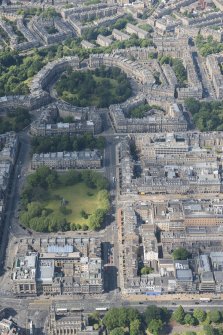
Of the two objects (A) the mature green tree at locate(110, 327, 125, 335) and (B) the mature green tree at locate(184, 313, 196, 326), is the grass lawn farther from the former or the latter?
(B) the mature green tree at locate(184, 313, 196, 326)

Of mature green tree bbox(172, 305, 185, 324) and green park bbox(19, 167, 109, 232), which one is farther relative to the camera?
green park bbox(19, 167, 109, 232)

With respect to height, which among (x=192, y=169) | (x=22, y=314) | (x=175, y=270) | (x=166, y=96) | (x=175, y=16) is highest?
(x=175, y=16)

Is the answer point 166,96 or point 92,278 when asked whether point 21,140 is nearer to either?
point 166,96

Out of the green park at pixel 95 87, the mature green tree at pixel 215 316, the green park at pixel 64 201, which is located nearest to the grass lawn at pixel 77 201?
the green park at pixel 64 201

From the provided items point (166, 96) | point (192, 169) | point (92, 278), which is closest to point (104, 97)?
point (166, 96)

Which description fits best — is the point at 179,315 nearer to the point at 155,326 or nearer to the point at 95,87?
the point at 155,326

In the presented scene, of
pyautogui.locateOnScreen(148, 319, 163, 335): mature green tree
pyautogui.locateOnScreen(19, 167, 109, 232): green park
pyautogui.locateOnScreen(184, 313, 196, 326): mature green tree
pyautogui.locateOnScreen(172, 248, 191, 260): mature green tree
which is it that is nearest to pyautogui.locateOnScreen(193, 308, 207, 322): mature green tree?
pyautogui.locateOnScreen(184, 313, 196, 326): mature green tree

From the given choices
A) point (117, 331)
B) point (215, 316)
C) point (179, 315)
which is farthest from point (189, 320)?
point (117, 331)
